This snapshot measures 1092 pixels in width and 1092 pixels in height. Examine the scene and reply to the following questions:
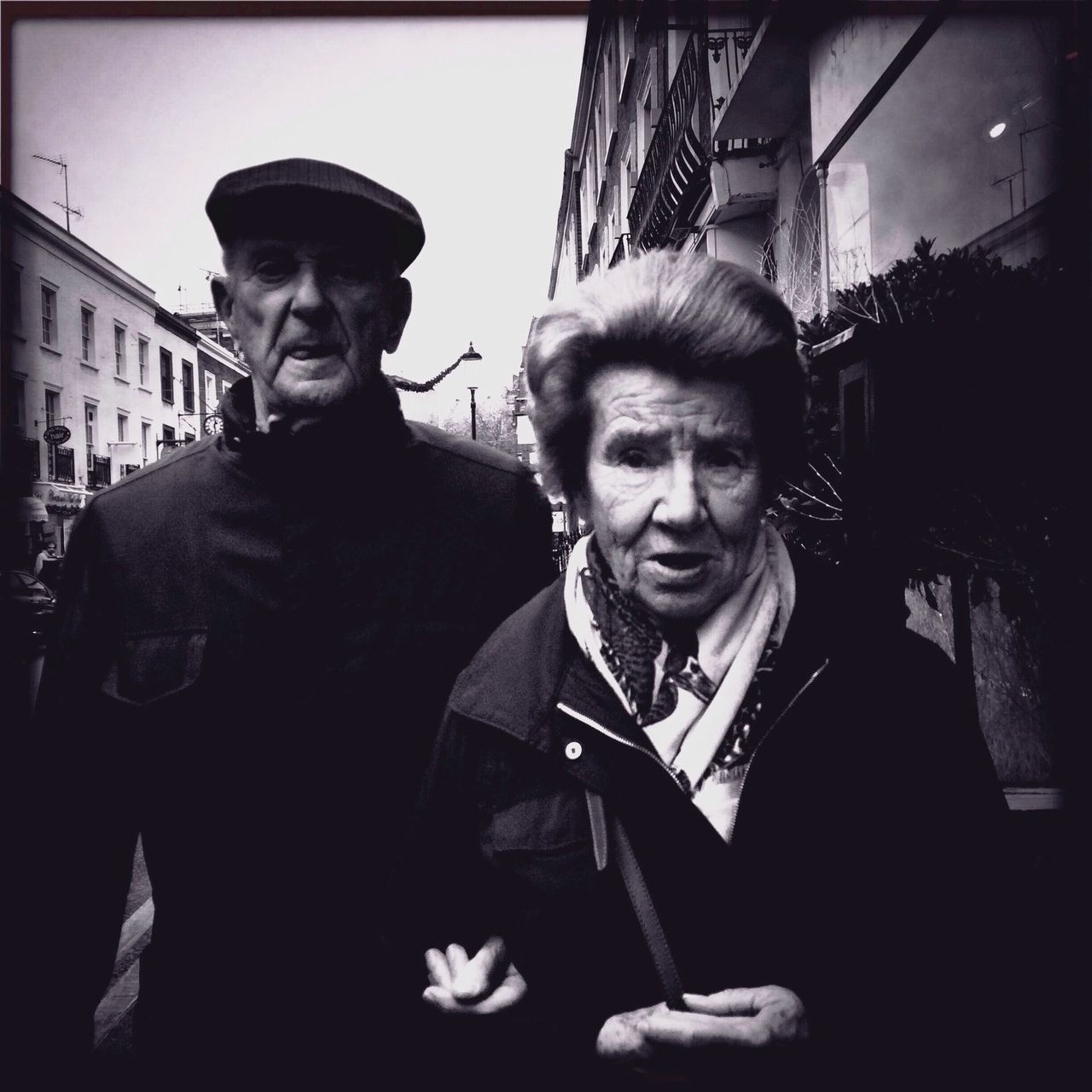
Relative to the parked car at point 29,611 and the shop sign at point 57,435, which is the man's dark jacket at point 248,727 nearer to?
the parked car at point 29,611

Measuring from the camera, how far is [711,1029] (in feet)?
3.87

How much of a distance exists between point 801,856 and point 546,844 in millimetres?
402

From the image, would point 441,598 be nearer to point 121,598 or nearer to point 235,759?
point 235,759

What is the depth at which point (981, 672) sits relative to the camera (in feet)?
10.6

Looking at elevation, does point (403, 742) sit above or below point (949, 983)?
above

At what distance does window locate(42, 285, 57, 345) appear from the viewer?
2689cm

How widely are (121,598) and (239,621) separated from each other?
26 centimetres

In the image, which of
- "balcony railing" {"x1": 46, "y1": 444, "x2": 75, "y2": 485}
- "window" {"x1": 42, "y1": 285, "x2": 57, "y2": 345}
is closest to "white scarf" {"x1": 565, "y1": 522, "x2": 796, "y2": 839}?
"balcony railing" {"x1": 46, "y1": 444, "x2": 75, "y2": 485}

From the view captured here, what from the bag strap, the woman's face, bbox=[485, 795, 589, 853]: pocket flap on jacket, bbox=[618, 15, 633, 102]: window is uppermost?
bbox=[618, 15, 633, 102]: window

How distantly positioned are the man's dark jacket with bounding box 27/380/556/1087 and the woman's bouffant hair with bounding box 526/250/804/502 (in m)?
0.49

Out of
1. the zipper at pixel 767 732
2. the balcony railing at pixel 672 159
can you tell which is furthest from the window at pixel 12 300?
the balcony railing at pixel 672 159

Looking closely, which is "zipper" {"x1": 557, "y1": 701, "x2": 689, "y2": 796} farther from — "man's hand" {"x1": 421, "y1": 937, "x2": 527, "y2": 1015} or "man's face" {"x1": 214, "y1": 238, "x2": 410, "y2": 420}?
"man's face" {"x1": 214, "y1": 238, "x2": 410, "y2": 420}

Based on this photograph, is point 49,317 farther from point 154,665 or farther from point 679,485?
point 679,485

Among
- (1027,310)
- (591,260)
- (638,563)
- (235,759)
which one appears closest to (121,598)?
(235,759)
